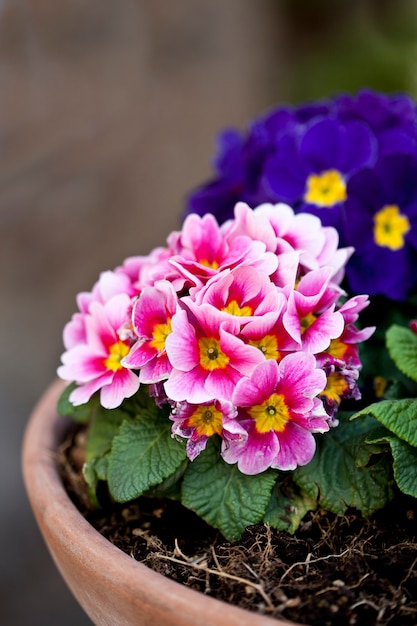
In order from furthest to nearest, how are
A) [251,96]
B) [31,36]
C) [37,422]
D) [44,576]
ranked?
[251,96] < [31,36] < [44,576] < [37,422]

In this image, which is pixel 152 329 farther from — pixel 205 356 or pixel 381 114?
pixel 381 114

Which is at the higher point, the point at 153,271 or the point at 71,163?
the point at 153,271

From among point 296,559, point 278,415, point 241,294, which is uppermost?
point 241,294

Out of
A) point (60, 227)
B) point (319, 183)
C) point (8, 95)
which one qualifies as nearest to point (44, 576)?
point (60, 227)

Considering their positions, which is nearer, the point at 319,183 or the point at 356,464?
the point at 356,464

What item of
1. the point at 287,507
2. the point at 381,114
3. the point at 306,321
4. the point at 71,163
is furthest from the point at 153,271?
the point at 71,163

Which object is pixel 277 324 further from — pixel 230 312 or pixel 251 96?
pixel 251 96

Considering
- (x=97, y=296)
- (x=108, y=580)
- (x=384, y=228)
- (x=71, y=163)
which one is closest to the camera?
(x=108, y=580)
